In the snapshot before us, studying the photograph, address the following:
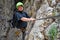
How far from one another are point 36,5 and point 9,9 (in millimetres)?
6799

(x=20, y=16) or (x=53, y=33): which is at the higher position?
(x=20, y=16)

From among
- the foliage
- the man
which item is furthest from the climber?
the foliage

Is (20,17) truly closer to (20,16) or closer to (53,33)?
(20,16)

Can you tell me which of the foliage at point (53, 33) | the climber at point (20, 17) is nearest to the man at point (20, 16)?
the climber at point (20, 17)

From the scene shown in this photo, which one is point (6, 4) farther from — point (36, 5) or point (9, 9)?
point (36, 5)

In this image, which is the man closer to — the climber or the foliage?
the climber

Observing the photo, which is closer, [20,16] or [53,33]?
[53,33]

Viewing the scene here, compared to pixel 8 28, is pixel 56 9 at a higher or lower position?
higher

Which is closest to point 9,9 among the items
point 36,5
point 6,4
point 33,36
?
point 6,4

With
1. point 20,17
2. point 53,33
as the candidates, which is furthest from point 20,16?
point 53,33

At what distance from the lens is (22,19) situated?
6926mm

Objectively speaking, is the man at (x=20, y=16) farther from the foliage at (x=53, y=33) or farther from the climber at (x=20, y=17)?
the foliage at (x=53, y=33)

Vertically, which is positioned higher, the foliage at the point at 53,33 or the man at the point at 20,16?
the man at the point at 20,16

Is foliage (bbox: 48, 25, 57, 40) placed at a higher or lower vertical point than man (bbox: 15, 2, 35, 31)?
lower
